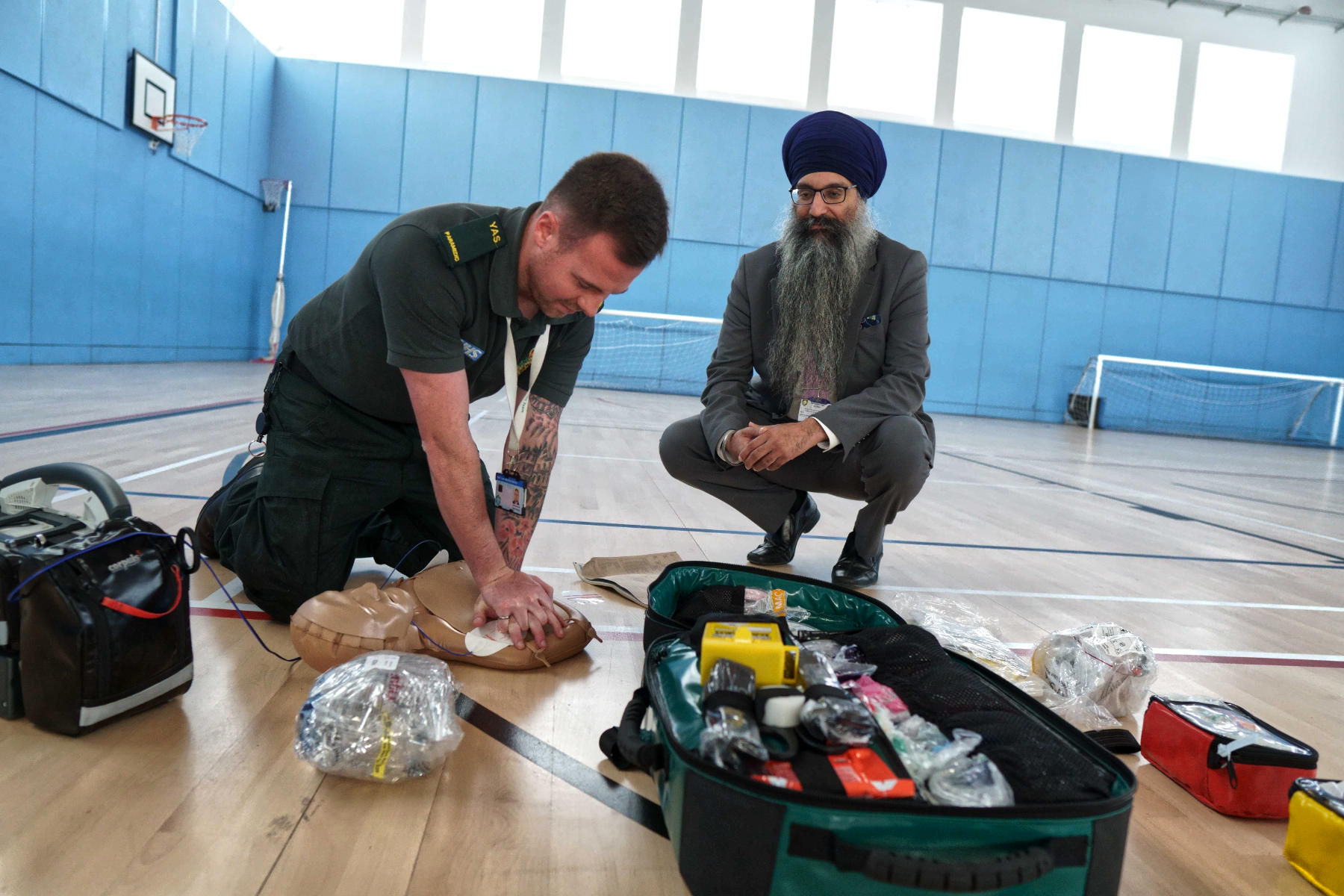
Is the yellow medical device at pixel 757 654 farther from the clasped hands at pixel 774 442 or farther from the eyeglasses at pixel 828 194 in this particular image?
the eyeglasses at pixel 828 194

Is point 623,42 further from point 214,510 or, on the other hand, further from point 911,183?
point 214,510

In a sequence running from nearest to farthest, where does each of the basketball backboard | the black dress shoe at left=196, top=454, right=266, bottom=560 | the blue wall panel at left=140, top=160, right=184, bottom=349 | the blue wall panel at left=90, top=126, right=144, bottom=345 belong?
the black dress shoe at left=196, top=454, right=266, bottom=560 < the blue wall panel at left=90, top=126, right=144, bottom=345 < the basketball backboard < the blue wall panel at left=140, top=160, right=184, bottom=349

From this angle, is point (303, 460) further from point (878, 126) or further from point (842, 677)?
point (878, 126)

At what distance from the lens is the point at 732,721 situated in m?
1.01

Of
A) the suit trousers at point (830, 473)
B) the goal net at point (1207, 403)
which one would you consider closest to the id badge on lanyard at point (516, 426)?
the suit trousers at point (830, 473)

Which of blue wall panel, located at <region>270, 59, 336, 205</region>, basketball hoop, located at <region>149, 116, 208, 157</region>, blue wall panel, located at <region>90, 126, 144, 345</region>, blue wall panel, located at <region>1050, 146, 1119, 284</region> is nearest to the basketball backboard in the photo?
basketball hoop, located at <region>149, 116, 208, 157</region>

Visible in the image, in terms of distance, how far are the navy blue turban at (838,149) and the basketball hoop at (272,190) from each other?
35.9ft

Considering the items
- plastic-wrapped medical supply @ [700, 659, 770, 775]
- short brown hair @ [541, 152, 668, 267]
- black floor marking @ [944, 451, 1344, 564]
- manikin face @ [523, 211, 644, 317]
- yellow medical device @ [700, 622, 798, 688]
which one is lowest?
black floor marking @ [944, 451, 1344, 564]

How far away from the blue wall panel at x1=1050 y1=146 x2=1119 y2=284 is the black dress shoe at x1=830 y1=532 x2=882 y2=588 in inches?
464

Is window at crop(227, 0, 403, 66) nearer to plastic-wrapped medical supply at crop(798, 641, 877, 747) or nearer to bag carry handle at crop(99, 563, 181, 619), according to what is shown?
bag carry handle at crop(99, 563, 181, 619)

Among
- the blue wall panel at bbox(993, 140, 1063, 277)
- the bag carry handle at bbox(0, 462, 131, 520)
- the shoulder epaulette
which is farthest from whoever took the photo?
the blue wall panel at bbox(993, 140, 1063, 277)

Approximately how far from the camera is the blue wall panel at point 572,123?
11914mm

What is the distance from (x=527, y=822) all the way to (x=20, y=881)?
526 millimetres

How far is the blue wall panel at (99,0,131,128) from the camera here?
313 inches
